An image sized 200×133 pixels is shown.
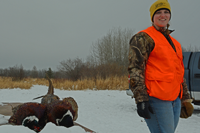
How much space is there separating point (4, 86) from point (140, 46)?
42.9 ft

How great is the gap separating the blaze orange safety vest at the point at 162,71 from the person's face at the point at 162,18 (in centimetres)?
13

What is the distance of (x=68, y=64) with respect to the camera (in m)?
17.5

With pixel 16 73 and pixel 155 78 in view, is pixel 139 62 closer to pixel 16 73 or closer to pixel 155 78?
pixel 155 78

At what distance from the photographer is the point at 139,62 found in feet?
4.95

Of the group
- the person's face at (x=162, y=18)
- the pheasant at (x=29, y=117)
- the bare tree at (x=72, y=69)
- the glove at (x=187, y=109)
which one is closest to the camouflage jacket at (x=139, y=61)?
the person's face at (x=162, y=18)

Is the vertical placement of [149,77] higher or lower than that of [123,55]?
lower

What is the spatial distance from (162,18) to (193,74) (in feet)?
13.3

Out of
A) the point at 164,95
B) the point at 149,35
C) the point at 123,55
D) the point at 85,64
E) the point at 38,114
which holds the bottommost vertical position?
the point at 38,114

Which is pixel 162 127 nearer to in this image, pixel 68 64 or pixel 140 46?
pixel 140 46

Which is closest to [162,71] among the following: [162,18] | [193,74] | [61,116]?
[162,18]

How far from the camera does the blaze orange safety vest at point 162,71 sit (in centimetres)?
148

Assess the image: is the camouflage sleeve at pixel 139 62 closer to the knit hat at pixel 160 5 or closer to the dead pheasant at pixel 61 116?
the knit hat at pixel 160 5

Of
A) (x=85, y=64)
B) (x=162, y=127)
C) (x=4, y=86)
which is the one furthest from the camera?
(x=85, y=64)

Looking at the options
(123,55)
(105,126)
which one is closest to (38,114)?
(105,126)
